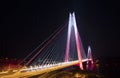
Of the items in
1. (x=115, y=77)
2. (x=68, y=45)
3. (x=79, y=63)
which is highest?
(x=68, y=45)

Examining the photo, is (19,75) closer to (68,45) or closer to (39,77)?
(39,77)

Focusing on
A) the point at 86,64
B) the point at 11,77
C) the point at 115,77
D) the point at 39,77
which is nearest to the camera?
the point at 11,77

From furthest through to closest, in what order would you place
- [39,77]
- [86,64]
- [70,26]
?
1. [86,64]
2. [70,26]
3. [39,77]

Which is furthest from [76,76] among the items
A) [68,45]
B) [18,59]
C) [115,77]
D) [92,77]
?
[18,59]

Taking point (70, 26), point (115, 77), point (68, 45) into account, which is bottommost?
point (115, 77)

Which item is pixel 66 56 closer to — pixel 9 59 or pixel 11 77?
pixel 11 77

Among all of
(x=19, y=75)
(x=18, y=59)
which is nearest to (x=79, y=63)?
(x=19, y=75)

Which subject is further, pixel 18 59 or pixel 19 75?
pixel 18 59

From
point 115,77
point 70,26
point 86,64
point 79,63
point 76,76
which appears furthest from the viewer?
point 86,64

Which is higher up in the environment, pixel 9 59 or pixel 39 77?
pixel 9 59
